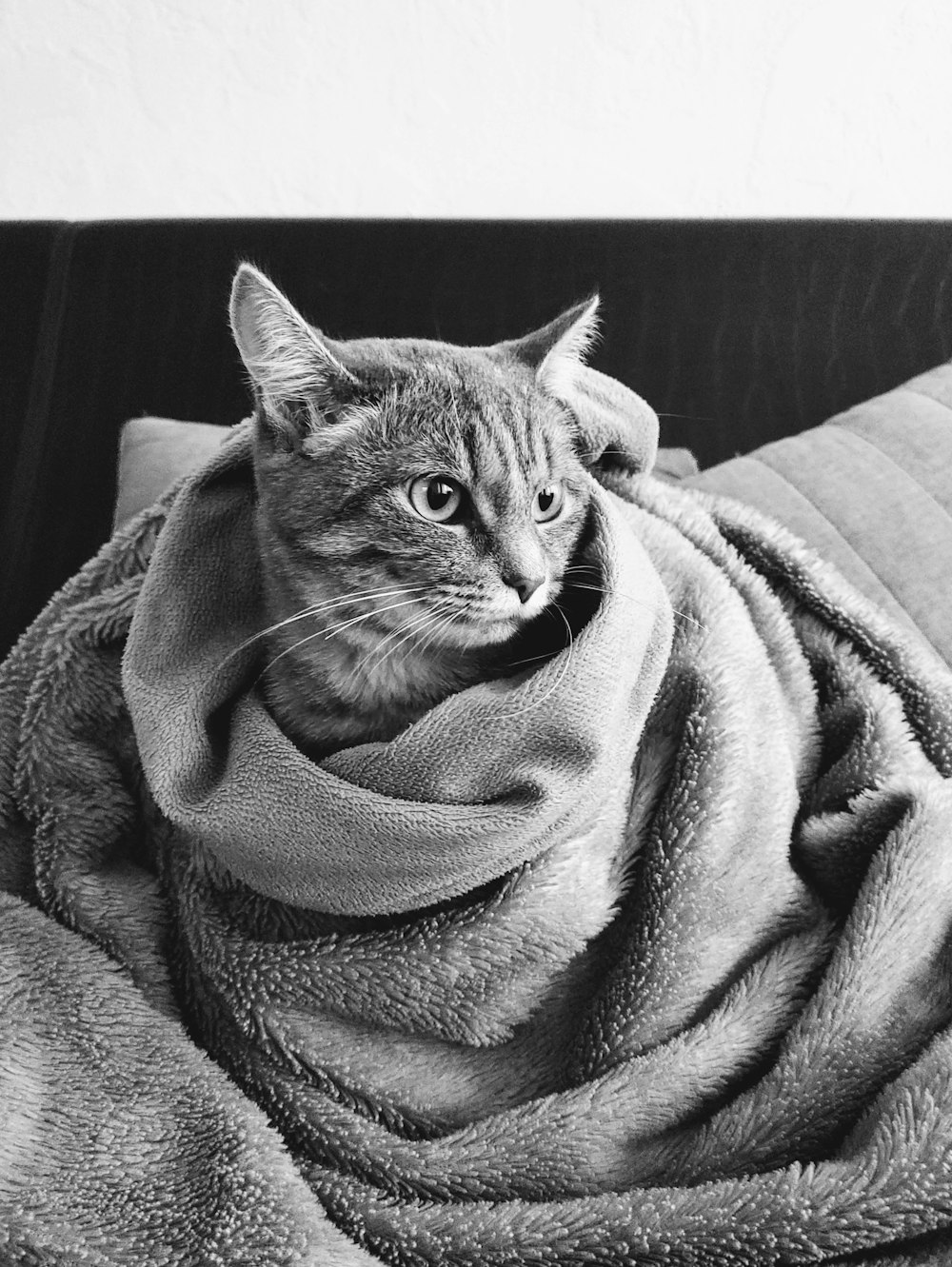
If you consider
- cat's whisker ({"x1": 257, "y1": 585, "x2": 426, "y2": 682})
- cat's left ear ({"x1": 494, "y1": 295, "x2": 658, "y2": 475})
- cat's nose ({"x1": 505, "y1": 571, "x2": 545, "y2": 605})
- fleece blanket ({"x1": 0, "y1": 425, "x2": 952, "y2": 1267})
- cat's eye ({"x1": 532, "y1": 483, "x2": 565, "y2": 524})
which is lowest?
fleece blanket ({"x1": 0, "y1": 425, "x2": 952, "y2": 1267})

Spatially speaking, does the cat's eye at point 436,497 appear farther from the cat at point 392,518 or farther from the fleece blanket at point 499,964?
the fleece blanket at point 499,964

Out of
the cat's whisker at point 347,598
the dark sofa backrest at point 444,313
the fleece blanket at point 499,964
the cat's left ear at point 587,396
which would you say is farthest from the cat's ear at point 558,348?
the dark sofa backrest at point 444,313

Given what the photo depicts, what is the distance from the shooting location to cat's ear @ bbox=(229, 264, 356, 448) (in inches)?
23.1

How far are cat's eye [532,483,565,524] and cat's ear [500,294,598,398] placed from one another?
0.09 metres

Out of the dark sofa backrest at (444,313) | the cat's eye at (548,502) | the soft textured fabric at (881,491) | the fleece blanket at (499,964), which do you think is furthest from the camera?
the dark sofa backrest at (444,313)

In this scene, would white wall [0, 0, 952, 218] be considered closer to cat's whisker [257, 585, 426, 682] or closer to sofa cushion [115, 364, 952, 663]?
sofa cushion [115, 364, 952, 663]

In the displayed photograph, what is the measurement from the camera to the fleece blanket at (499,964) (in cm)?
53

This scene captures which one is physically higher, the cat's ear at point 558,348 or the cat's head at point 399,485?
the cat's ear at point 558,348

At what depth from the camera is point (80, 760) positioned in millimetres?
708

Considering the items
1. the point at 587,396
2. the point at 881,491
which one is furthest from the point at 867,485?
the point at 587,396

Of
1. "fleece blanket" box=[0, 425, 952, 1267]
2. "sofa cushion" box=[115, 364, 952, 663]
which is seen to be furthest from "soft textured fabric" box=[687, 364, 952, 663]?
"fleece blanket" box=[0, 425, 952, 1267]

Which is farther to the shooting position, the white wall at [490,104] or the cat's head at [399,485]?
the white wall at [490,104]

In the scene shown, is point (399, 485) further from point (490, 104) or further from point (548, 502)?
point (490, 104)

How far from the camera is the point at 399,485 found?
1.99ft
